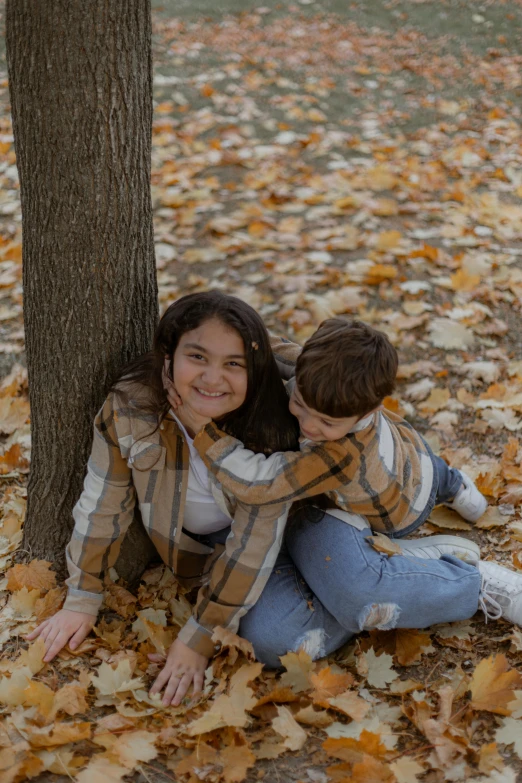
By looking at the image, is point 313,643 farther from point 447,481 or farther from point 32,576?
point 32,576

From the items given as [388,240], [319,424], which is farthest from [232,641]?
[388,240]

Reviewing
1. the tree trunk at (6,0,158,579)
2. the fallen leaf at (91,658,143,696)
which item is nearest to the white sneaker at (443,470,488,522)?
the tree trunk at (6,0,158,579)

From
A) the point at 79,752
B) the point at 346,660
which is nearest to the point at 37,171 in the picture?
the point at 79,752

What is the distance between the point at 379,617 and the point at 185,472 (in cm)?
71

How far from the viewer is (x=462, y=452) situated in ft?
9.62

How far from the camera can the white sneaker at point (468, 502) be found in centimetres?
254

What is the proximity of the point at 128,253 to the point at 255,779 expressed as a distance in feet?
4.80

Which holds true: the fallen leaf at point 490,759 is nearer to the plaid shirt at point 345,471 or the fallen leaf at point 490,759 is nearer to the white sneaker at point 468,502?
the plaid shirt at point 345,471

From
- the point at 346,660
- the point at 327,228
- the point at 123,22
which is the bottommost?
the point at 346,660

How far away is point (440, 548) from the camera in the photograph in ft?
7.76

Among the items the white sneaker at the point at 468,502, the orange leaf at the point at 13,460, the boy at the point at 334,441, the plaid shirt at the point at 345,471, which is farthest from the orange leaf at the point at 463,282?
the orange leaf at the point at 13,460

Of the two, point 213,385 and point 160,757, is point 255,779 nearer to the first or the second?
point 160,757

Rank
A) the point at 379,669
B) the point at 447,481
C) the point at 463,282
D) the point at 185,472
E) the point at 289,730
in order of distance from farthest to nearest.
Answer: the point at 463,282 < the point at 447,481 < the point at 185,472 < the point at 379,669 < the point at 289,730

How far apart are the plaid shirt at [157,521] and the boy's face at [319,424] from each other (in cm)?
23
